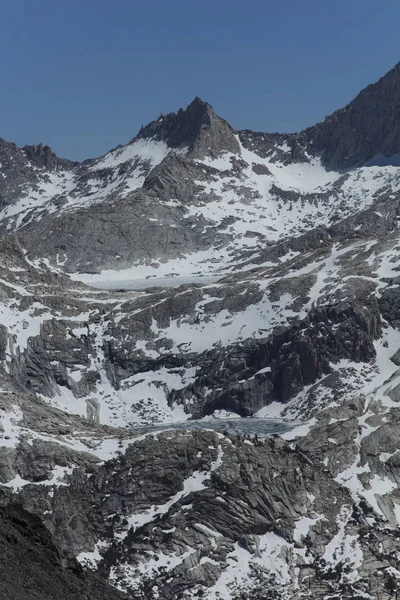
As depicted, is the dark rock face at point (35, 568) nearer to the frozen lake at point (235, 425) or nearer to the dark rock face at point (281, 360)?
the frozen lake at point (235, 425)

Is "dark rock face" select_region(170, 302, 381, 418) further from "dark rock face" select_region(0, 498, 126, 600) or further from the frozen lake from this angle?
"dark rock face" select_region(0, 498, 126, 600)

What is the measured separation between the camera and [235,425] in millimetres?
143375

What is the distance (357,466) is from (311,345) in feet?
185

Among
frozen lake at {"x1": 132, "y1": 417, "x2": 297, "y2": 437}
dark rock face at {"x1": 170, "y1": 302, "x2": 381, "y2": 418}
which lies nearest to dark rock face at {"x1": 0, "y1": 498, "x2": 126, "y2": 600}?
frozen lake at {"x1": 132, "y1": 417, "x2": 297, "y2": 437}

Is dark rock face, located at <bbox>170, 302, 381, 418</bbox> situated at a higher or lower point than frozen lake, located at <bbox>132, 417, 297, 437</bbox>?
higher

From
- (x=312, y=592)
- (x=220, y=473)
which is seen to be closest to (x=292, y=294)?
(x=220, y=473)

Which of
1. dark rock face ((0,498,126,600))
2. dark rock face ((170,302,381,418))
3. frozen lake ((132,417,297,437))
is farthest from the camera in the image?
dark rock face ((170,302,381,418))

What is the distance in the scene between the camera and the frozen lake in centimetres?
13600

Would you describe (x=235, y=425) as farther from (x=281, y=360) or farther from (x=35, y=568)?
(x=35, y=568)

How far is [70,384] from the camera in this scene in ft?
539

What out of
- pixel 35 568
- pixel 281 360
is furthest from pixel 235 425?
pixel 35 568

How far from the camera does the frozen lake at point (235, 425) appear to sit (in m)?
136

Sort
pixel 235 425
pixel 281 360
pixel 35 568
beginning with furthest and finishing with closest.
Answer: pixel 281 360
pixel 235 425
pixel 35 568

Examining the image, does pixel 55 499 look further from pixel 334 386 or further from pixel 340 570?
pixel 334 386
